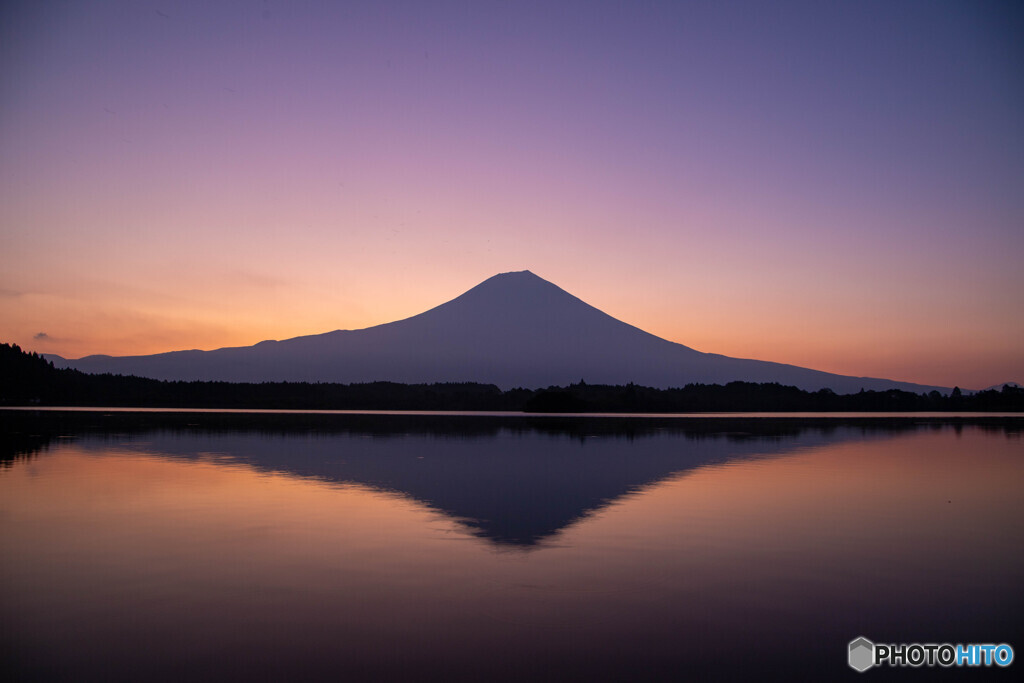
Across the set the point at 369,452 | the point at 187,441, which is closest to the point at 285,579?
the point at 369,452

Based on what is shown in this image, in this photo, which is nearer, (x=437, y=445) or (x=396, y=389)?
(x=437, y=445)

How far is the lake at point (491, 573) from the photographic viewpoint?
6.70 m

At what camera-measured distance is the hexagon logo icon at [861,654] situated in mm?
6762

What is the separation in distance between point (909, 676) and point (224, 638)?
6.93 m

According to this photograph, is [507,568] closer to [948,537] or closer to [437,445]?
[948,537]

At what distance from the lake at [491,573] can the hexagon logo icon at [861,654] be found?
0.14 m

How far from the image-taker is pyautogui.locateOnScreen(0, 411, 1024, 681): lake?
670 centimetres

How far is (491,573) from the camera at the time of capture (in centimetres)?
945

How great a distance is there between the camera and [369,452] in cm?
2708

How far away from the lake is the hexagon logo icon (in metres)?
0.14

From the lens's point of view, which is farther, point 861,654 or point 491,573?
point 491,573

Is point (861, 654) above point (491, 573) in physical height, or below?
below

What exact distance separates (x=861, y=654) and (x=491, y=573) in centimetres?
459

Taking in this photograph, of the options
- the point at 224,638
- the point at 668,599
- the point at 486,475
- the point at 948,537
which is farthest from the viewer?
the point at 486,475
